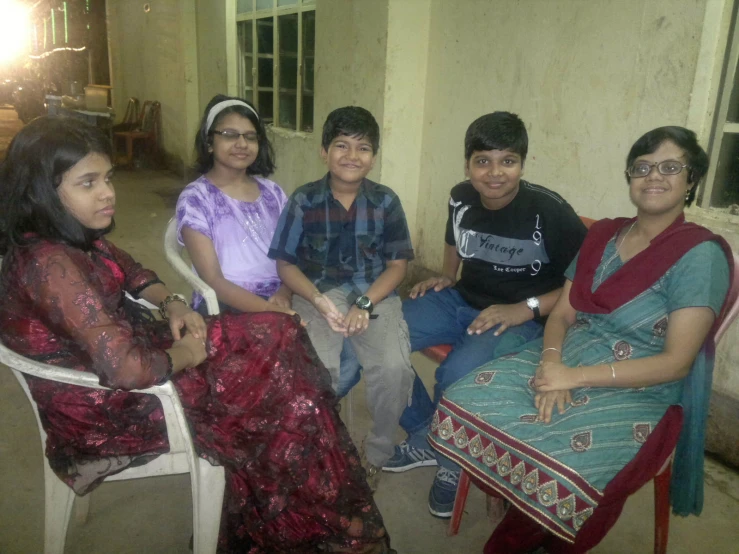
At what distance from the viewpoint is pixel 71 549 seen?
1879 millimetres

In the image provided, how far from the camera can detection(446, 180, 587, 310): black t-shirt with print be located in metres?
2.09

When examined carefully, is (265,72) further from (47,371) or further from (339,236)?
(47,371)

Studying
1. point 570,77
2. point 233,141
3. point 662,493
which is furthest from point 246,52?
point 662,493

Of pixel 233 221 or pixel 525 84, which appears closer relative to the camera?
pixel 233 221

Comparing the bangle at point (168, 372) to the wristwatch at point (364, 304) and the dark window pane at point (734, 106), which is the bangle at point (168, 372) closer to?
the wristwatch at point (364, 304)

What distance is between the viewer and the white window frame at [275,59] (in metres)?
5.54

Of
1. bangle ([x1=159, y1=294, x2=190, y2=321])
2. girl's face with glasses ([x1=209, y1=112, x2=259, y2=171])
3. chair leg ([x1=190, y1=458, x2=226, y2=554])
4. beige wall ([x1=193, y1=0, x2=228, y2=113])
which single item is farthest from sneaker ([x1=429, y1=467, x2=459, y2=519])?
beige wall ([x1=193, y1=0, x2=228, y2=113])

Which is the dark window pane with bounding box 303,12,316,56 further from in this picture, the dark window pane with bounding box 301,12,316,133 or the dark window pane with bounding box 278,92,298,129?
the dark window pane with bounding box 278,92,298,129

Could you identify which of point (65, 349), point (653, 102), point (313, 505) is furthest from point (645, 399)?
point (65, 349)

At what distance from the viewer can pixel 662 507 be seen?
174 centimetres

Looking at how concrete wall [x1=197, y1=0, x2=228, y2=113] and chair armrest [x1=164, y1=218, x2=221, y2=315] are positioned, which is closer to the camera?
chair armrest [x1=164, y1=218, x2=221, y2=315]

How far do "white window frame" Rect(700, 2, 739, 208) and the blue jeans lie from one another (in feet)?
3.51

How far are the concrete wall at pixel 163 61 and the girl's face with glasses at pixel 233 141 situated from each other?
6.64 m

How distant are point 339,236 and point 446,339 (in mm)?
631
